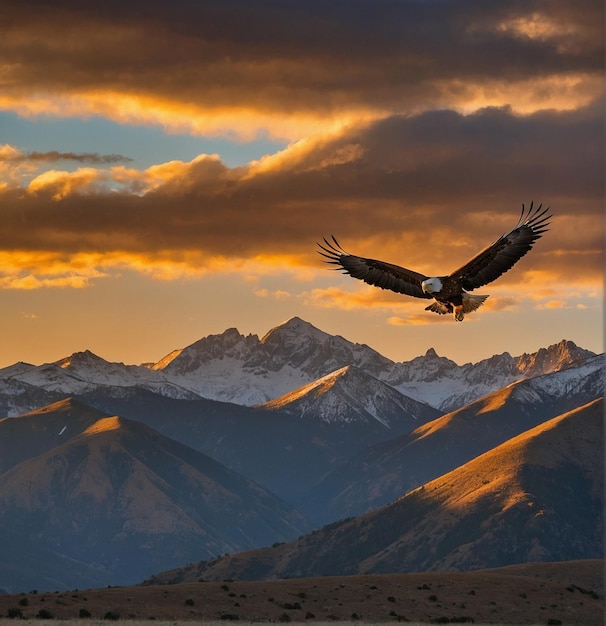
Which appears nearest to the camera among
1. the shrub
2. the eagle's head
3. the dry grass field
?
the eagle's head

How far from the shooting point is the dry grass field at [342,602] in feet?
393

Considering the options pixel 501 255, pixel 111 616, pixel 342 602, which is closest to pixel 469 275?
pixel 501 255

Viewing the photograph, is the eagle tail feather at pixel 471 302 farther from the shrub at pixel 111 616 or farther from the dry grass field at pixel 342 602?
the shrub at pixel 111 616

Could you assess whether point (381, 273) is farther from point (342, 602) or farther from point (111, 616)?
point (342, 602)

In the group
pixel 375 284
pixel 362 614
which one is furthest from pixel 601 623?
pixel 375 284

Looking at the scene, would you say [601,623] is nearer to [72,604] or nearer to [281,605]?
[281,605]

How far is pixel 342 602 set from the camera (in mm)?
138750

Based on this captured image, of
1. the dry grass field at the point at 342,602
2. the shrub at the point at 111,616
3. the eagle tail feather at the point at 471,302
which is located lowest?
the dry grass field at the point at 342,602

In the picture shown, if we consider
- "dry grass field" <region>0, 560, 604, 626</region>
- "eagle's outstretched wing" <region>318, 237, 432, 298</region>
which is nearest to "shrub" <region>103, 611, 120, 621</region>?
"dry grass field" <region>0, 560, 604, 626</region>

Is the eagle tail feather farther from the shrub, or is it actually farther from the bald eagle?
the shrub

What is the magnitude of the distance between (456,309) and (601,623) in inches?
3930

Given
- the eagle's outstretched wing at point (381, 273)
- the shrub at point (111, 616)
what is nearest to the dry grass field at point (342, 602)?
the shrub at point (111, 616)

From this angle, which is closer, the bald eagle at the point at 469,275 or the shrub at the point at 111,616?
the bald eagle at the point at 469,275

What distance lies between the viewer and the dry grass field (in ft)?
393
